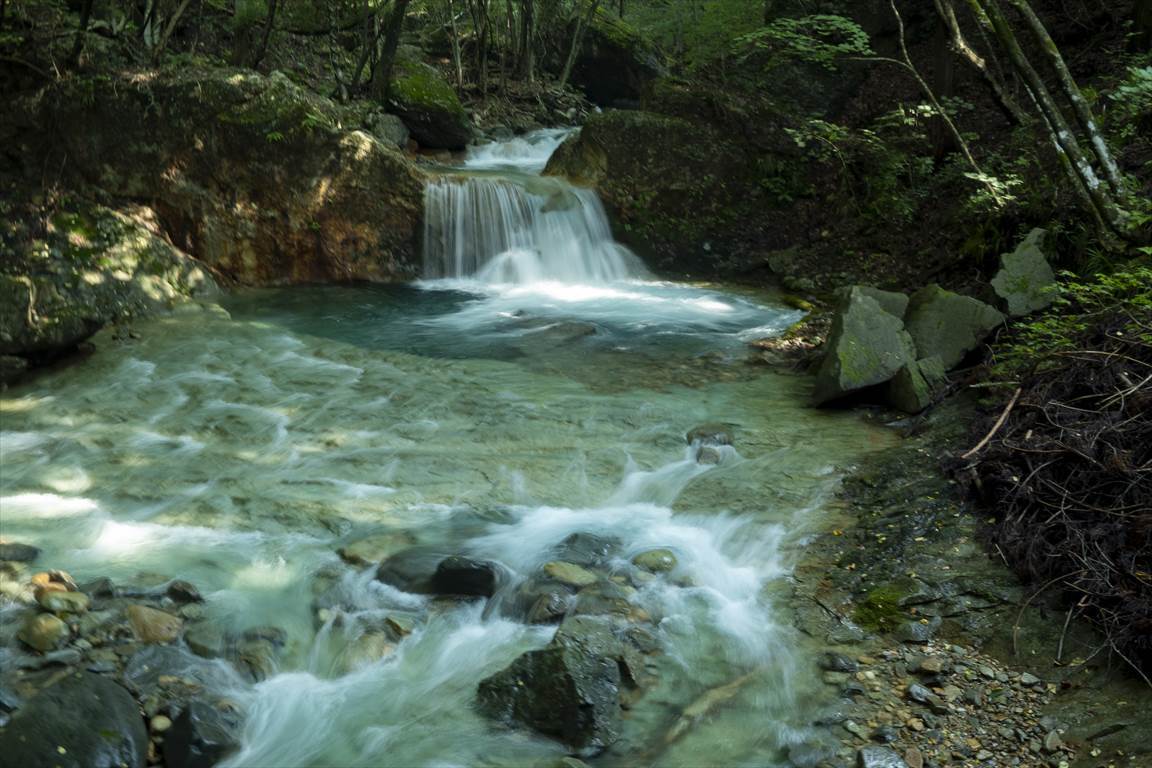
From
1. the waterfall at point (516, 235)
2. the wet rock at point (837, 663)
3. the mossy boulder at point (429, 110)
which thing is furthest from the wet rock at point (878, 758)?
the mossy boulder at point (429, 110)

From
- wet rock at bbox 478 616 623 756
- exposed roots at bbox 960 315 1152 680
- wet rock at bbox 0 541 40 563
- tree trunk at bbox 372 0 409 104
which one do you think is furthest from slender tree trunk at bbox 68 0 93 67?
exposed roots at bbox 960 315 1152 680

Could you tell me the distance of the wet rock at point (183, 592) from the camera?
4.46m

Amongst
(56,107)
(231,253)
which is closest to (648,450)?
(231,253)

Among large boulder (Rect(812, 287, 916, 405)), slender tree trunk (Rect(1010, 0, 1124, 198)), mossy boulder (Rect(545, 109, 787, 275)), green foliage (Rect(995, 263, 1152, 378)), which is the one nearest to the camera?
green foliage (Rect(995, 263, 1152, 378))

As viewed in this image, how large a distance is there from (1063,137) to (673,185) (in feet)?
21.0

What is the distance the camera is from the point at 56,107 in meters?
10.1

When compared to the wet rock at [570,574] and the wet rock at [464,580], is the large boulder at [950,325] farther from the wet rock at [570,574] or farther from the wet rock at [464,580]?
the wet rock at [464,580]

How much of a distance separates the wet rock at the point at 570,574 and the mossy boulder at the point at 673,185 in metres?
8.08

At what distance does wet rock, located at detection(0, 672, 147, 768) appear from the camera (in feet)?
10.6

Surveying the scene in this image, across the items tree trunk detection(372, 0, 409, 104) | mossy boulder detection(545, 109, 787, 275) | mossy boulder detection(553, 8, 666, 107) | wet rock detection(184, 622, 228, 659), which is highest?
mossy boulder detection(553, 8, 666, 107)

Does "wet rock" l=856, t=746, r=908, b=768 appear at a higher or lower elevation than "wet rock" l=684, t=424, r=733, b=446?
lower

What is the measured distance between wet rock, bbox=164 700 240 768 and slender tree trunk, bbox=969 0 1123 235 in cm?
685

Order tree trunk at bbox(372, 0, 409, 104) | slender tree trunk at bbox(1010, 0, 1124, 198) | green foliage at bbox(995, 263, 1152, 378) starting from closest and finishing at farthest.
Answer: green foliage at bbox(995, 263, 1152, 378) < slender tree trunk at bbox(1010, 0, 1124, 198) < tree trunk at bbox(372, 0, 409, 104)

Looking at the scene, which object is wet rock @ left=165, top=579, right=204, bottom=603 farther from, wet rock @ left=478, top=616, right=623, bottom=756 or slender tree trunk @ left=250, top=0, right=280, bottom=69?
slender tree trunk @ left=250, top=0, right=280, bottom=69
